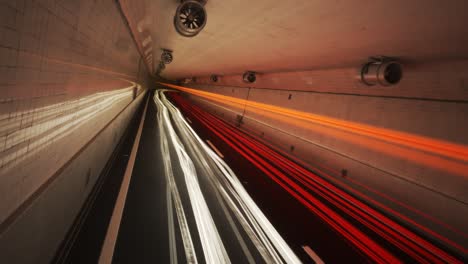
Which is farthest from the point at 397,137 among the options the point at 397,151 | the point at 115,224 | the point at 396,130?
the point at 115,224

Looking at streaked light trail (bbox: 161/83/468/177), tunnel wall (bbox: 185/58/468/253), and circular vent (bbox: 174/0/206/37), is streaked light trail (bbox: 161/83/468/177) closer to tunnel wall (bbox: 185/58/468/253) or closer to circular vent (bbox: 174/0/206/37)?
tunnel wall (bbox: 185/58/468/253)

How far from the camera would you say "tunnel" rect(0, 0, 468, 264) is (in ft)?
9.13

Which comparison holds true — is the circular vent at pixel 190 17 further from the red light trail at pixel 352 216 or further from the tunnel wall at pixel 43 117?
the red light trail at pixel 352 216

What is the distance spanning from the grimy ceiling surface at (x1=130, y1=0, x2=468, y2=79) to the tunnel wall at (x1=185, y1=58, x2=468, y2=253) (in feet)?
3.85

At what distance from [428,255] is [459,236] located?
1579mm

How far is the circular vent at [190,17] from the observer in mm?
5690

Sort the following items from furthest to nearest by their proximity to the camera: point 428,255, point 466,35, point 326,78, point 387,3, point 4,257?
point 326,78, point 428,255, point 466,35, point 387,3, point 4,257

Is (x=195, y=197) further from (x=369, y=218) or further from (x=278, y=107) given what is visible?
(x=278, y=107)

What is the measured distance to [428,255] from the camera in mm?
5355

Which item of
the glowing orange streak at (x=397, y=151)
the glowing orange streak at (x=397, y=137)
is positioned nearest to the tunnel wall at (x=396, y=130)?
the glowing orange streak at (x=397, y=151)

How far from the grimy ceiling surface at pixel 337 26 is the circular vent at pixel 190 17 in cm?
32

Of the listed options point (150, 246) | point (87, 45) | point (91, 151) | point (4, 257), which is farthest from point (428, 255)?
point (87, 45)

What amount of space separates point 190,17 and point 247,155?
275 inches

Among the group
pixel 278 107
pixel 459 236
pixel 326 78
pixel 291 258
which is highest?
pixel 326 78
